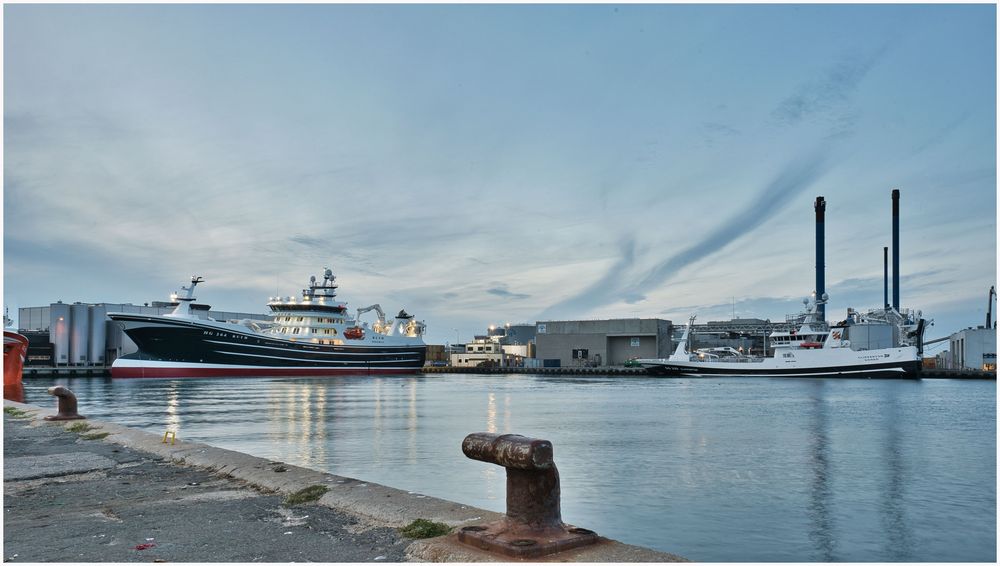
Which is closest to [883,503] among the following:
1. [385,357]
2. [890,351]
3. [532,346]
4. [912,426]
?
[912,426]

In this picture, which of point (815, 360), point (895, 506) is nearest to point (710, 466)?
point (895, 506)

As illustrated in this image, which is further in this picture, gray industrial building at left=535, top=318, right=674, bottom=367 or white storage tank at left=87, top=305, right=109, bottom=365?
gray industrial building at left=535, top=318, right=674, bottom=367

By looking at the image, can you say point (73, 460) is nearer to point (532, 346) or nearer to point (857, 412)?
point (857, 412)

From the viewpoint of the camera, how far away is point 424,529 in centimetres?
492

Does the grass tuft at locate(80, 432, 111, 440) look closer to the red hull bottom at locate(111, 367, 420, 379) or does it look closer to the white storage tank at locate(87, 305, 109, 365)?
the red hull bottom at locate(111, 367, 420, 379)

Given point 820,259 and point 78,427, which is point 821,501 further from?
point 820,259

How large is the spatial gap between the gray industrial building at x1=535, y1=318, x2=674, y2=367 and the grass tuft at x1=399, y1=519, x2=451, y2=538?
336 feet

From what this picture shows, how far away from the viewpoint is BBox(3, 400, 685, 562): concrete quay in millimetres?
4527

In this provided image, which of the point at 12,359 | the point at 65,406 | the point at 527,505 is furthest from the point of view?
the point at 12,359

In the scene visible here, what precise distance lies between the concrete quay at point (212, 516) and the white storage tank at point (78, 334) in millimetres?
88190

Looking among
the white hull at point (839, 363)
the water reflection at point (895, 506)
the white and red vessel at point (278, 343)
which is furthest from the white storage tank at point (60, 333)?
the water reflection at point (895, 506)

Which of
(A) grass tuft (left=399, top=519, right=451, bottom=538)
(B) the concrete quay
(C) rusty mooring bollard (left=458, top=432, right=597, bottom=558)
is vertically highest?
(C) rusty mooring bollard (left=458, top=432, right=597, bottom=558)

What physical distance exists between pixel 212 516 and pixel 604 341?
346 ft

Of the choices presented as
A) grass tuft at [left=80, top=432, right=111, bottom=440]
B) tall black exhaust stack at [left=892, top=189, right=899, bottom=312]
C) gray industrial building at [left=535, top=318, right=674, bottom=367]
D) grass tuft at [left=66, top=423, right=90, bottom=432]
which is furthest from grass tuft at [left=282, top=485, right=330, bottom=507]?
tall black exhaust stack at [left=892, top=189, right=899, bottom=312]
